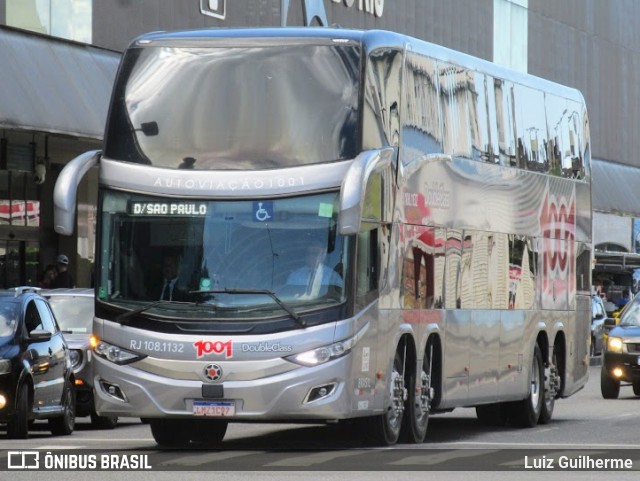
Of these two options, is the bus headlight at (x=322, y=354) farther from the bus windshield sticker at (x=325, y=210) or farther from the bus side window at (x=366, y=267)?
the bus windshield sticker at (x=325, y=210)

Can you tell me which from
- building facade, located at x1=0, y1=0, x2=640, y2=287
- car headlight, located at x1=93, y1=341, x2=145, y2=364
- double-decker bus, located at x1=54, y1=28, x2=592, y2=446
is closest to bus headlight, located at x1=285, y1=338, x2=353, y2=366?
double-decker bus, located at x1=54, y1=28, x2=592, y2=446

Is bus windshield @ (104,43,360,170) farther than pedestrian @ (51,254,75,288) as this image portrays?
No

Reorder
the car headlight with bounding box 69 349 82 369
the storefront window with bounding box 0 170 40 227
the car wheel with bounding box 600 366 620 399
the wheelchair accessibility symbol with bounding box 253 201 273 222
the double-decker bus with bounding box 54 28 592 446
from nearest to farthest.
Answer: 1. the double-decker bus with bounding box 54 28 592 446
2. the wheelchair accessibility symbol with bounding box 253 201 273 222
3. the car headlight with bounding box 69 349 82 369
4. the car wheel with bounding box 600 366 620 399
5. the storefront window with bounding box 0 170 40 227

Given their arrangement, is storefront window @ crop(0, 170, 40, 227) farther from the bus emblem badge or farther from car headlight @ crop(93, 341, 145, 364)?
the bus emblem badge

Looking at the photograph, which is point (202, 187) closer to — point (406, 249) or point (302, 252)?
point (302, 252)

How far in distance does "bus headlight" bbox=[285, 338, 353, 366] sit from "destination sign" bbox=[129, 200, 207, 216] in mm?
1539

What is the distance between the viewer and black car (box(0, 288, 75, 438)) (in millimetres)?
19391

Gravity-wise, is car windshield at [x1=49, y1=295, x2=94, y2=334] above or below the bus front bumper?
above

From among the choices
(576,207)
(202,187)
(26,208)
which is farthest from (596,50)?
(202,187)

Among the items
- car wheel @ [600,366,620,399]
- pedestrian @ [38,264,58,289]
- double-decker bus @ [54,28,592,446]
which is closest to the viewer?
double-decker bus @ [54,28,592,446]

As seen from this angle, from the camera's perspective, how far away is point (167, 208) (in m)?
16.8

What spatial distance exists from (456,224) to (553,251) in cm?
424

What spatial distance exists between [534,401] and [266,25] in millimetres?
16679

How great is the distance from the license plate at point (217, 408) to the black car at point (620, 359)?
1391 centimetres
